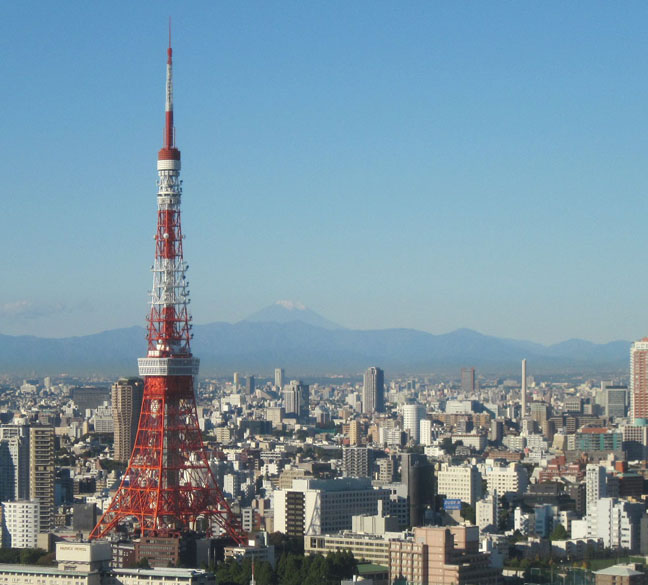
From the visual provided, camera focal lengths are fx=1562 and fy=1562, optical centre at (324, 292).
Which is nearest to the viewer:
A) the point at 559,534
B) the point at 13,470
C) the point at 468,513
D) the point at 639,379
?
the point at 559,534

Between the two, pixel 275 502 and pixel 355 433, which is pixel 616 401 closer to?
pixel 355 433

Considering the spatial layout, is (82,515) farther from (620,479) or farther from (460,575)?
(620,479)

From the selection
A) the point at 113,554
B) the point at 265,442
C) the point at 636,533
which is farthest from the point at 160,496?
the point at 265,442

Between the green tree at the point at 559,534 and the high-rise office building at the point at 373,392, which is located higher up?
the high-rise office building at the point at 373,392

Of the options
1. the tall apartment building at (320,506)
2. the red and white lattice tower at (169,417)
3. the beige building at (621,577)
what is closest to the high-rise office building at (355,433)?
the tall apartment building at (320,506)

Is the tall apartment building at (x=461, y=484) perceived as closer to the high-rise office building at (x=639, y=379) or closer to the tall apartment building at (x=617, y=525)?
the tall apartment building at (x=617, y=525)

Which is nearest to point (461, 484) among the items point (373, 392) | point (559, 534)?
point (559, 534)

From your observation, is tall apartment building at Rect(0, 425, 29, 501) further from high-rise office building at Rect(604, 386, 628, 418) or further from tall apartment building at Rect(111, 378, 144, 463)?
high-rise office building at Rect(604, 386, 628, 418)
